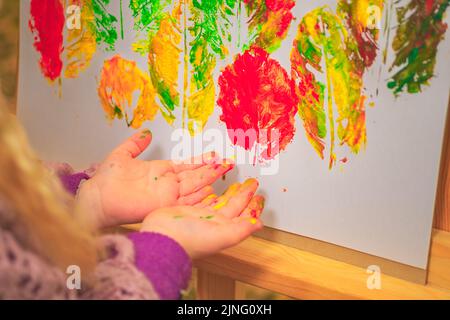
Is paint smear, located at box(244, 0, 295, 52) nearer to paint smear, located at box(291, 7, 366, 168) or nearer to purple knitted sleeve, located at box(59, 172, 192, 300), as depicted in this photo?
paint smear, located at box(291, 7, 366, 168)

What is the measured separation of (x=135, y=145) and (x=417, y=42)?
0.45 meters

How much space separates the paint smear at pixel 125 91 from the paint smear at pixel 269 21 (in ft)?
0.74

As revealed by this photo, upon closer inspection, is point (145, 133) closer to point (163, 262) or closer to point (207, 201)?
point (207, 201)

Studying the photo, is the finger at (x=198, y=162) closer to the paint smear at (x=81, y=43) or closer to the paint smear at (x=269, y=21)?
the paint smear at (x=269, y=21)

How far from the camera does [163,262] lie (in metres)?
0.60

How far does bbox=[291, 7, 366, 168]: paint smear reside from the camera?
69cm

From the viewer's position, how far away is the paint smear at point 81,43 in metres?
0.96

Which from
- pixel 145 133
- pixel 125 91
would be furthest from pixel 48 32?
pixel 145 133

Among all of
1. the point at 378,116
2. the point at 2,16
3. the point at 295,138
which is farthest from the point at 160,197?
the point at 2,16

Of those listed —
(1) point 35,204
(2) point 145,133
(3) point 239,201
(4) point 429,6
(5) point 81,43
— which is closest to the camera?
(1) point 35,204

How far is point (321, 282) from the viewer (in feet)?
2.28
